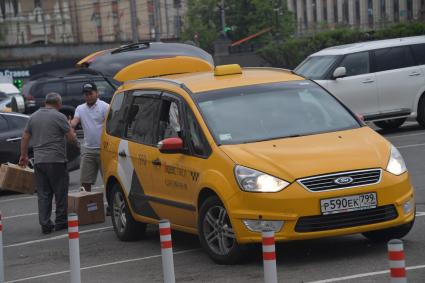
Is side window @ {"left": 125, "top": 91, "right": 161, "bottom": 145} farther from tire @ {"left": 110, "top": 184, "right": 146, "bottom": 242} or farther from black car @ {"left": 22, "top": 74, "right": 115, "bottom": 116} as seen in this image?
black car @ {"left": 22, "top": 74, "right": 115, "bottom": 116}

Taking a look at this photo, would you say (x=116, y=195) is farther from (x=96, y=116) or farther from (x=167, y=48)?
(x=167, y=48)

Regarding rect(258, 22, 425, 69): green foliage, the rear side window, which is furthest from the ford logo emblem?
rect(258, 22, 425, 69): green foliage

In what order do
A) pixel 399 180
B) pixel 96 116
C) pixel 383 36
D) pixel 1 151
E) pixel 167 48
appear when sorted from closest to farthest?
pixel 399 180
pixel 96 116
pixel 1 151
pixel 167 48
pixel 383 36

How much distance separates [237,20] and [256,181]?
86153 mm

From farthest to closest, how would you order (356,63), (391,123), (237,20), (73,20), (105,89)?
(73,20)
(237,20)
(105,89)
(391,123)
(356,63)

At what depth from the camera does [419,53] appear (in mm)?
22062

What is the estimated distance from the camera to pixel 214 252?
9.58m

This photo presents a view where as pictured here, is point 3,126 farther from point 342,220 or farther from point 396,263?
point 396,263

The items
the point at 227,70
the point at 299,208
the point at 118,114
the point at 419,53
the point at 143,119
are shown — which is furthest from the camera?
the point at 419,53

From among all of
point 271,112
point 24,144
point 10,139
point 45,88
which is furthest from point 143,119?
point 45,88

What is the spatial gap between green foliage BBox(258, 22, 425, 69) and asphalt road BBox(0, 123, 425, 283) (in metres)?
34.5

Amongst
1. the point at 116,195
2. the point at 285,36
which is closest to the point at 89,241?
the point at 116,195

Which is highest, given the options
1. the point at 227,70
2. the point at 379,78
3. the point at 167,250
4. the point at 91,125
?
the point at 227,70

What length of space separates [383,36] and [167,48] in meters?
26.5
